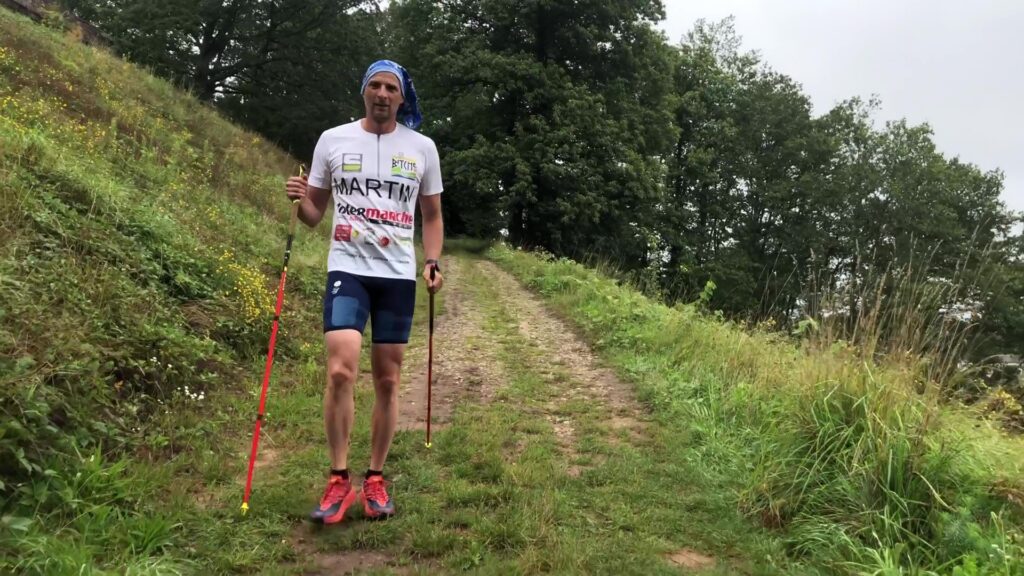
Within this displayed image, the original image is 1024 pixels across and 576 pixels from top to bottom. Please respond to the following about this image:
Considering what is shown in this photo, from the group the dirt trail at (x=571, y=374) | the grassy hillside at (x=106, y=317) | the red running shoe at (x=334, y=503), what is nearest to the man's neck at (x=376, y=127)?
the red running shoe at (x=334, y=503)

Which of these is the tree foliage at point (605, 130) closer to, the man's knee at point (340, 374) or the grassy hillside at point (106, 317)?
the grassy hillside at point (106, 317)

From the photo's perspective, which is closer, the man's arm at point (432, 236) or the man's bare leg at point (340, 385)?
the man's bare leg at point (340, 385)

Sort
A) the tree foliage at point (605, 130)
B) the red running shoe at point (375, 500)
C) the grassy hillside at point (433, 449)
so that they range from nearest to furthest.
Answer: the grassy hillside at point (433, 449)
the red running shoe at point (375, 500)
the tree foliage at point (605, 130)

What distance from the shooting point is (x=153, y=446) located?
3.39 metres

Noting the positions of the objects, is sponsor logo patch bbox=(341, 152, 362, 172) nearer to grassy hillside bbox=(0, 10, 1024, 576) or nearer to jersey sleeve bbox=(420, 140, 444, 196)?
jersey sleeve bbox=(420, 140, 444, 196)

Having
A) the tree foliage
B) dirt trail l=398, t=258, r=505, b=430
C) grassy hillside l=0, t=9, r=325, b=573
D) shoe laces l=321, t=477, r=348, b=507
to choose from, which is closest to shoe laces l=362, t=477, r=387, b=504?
shoe laces l=321, t=477, r=348, b=507

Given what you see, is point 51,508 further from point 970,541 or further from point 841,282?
point 841,282

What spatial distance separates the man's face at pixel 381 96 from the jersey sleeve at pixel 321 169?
0.30m

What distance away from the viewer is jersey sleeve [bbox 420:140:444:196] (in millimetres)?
3357

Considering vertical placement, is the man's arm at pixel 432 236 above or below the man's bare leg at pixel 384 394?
above

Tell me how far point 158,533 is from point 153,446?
2.88ft

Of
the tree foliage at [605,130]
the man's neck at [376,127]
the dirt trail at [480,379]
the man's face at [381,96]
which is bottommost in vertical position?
the dirt trail at [480,379]

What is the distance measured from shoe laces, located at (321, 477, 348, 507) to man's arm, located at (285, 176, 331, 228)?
1.37 meters

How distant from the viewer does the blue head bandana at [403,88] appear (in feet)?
10.6
